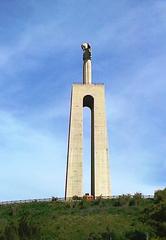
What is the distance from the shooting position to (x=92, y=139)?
40.8 meters

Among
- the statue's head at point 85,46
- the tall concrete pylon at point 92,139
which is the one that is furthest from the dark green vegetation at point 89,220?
the statue's head at point 85,46

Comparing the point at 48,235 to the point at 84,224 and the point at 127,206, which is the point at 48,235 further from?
the point at 127,206

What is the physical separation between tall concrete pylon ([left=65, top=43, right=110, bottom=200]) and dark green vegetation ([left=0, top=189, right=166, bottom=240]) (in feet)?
12.2

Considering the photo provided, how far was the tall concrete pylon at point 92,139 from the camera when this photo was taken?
128 ft

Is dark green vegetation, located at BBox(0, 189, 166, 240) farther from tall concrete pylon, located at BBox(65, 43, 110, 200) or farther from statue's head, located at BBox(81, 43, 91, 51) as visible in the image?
statue's head, located at BBox(81, 43, 91, 51)

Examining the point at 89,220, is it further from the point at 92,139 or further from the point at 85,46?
the point at 85,46

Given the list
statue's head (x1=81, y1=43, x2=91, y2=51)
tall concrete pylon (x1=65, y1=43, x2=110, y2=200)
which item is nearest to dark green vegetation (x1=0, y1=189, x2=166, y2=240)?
tall concrete pylon (x1=65, y1=43, x2=110, y2=200)

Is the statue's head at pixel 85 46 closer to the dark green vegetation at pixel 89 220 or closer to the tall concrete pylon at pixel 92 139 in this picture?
the tall concrete pylon at pixel 92 139

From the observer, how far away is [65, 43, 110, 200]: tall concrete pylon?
128 ft

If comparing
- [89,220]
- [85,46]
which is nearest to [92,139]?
[85,46]

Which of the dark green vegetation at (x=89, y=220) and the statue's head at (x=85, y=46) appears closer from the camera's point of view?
the dark green vegetation at (x=89, y=220)

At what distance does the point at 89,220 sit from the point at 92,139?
11403mm

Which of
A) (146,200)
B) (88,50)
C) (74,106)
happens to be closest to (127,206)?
(146,200)

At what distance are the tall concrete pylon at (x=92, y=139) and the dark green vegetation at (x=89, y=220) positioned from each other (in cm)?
373
